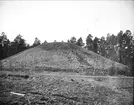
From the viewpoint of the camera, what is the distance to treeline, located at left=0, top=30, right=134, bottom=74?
118 ft

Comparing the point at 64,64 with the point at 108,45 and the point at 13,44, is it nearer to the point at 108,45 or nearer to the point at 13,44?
the point at 108,45

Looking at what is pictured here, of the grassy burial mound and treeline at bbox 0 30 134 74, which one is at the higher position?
treeline at bbox 0 30 134 74

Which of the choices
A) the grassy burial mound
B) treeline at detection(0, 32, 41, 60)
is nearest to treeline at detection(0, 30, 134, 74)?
treeline at detection(0, 32, 41, 60)

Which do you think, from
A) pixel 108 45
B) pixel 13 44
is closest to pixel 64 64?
pixel 108 45

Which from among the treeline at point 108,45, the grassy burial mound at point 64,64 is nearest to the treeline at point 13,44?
the treeline at point 108,45

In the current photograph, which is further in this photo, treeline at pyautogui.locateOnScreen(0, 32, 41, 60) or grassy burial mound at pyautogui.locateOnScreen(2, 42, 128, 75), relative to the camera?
treeline at pyautogui.locateOnScreen(0, 32, 41, 60)

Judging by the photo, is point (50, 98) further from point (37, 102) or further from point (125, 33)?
point (125, 33)

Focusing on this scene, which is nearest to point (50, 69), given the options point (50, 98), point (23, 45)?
point (50, 98)

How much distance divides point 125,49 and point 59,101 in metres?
40.0

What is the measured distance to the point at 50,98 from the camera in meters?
6.00

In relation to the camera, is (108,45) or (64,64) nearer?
(64,64)

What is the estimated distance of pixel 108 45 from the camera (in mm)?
44062

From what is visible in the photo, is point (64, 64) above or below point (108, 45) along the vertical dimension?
below

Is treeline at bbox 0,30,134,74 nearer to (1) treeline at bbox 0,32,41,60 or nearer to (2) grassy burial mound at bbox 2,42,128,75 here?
(1) treeline at bbox 0,32,41,60
